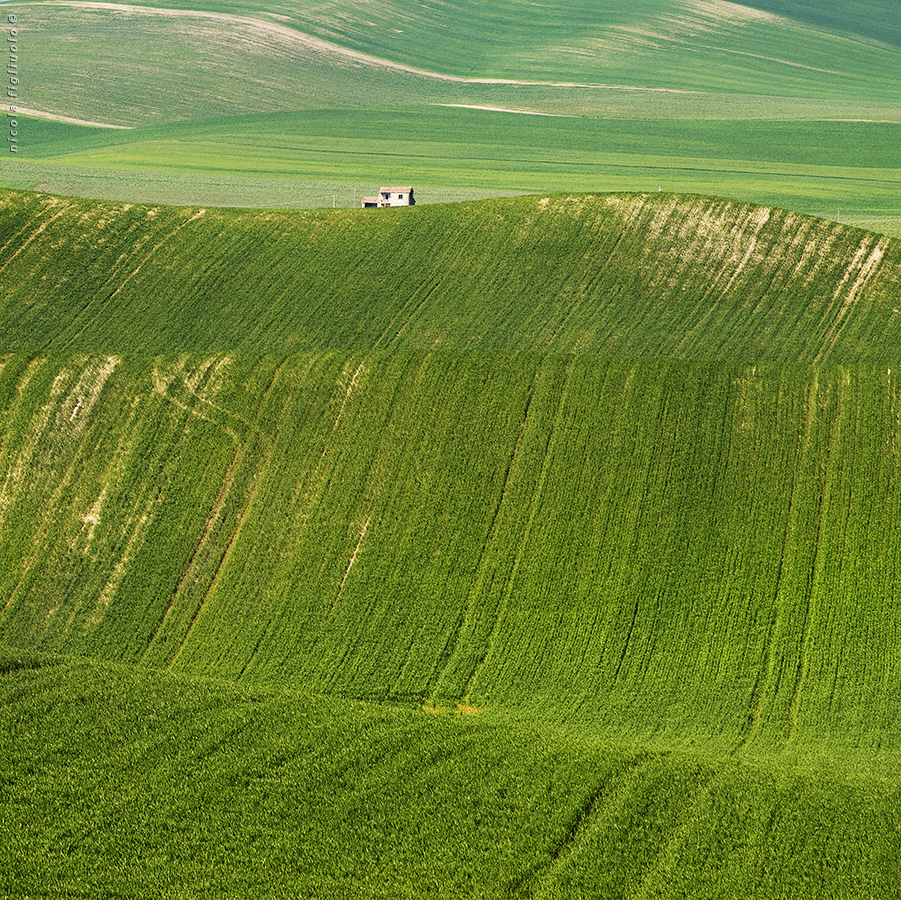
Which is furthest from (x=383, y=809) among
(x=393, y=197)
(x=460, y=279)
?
(x=393, y=197)

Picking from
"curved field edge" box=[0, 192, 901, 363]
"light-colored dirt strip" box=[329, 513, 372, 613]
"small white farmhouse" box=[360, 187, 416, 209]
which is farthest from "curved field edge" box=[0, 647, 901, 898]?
"small white farmhouse" box=[360, 187, 416, 209]

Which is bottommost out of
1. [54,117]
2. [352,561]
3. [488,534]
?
[54,117]

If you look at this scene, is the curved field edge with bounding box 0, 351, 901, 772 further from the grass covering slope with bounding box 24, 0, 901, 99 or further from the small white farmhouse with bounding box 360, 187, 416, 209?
the grass covering slope with bounding box 24, 0, 901, 99

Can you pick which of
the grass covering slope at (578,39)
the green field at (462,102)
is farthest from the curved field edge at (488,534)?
the grass covering slope at (578,39)

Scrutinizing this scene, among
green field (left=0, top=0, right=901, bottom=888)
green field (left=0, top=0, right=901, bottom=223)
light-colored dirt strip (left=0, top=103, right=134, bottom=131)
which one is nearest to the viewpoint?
green field (left=0, top=0, right=901, bottom=888)

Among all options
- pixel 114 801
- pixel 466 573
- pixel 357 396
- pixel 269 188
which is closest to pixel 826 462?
pixel 466 573

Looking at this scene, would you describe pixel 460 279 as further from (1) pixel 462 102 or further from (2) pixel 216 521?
(1) pixel 462 102
